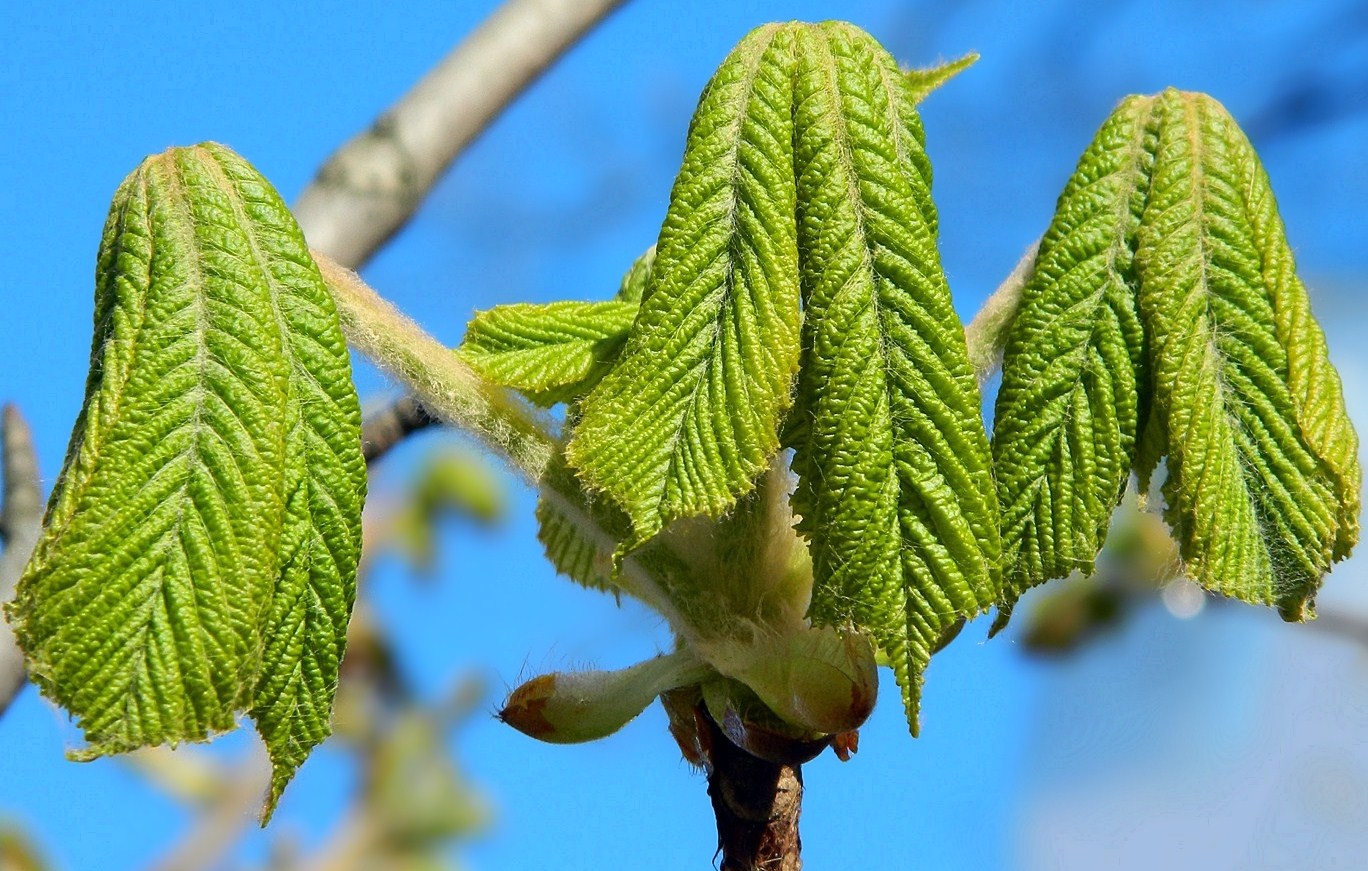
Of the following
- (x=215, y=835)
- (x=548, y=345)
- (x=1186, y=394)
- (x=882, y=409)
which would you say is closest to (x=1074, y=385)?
(x=1186, y=394)

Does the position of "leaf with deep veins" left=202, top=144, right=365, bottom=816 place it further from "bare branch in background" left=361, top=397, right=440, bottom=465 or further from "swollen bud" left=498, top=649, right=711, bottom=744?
"bare branch in background" left=361, top=397, right=440, bottom=465

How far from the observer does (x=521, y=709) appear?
72.9 inches

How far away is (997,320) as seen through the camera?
1.72 meters

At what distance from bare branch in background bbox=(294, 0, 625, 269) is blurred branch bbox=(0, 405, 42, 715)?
1.95ft

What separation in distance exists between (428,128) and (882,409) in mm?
1604

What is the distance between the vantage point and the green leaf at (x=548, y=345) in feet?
5.58

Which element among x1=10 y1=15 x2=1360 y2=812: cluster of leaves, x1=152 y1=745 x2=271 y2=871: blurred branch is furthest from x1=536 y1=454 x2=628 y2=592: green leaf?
x1=152 y1=745 x2=271 y2=871: blurred branch

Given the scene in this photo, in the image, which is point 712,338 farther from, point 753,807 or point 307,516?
point 753,807

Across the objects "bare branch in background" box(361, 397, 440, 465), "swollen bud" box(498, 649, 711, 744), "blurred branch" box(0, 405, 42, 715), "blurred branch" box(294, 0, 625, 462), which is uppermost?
"blurred branch" box(294, 0, 625, 462)

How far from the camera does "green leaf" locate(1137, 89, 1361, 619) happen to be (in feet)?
5.09

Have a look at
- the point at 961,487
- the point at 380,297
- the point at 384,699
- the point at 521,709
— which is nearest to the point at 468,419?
the point at 380,297

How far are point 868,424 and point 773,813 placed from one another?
611 millimetres

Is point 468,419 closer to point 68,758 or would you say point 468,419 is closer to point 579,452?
point 579,452

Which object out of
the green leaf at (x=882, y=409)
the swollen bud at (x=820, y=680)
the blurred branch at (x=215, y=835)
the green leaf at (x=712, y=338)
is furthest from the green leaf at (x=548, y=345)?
the blurred branch at (x=215, y=835)
